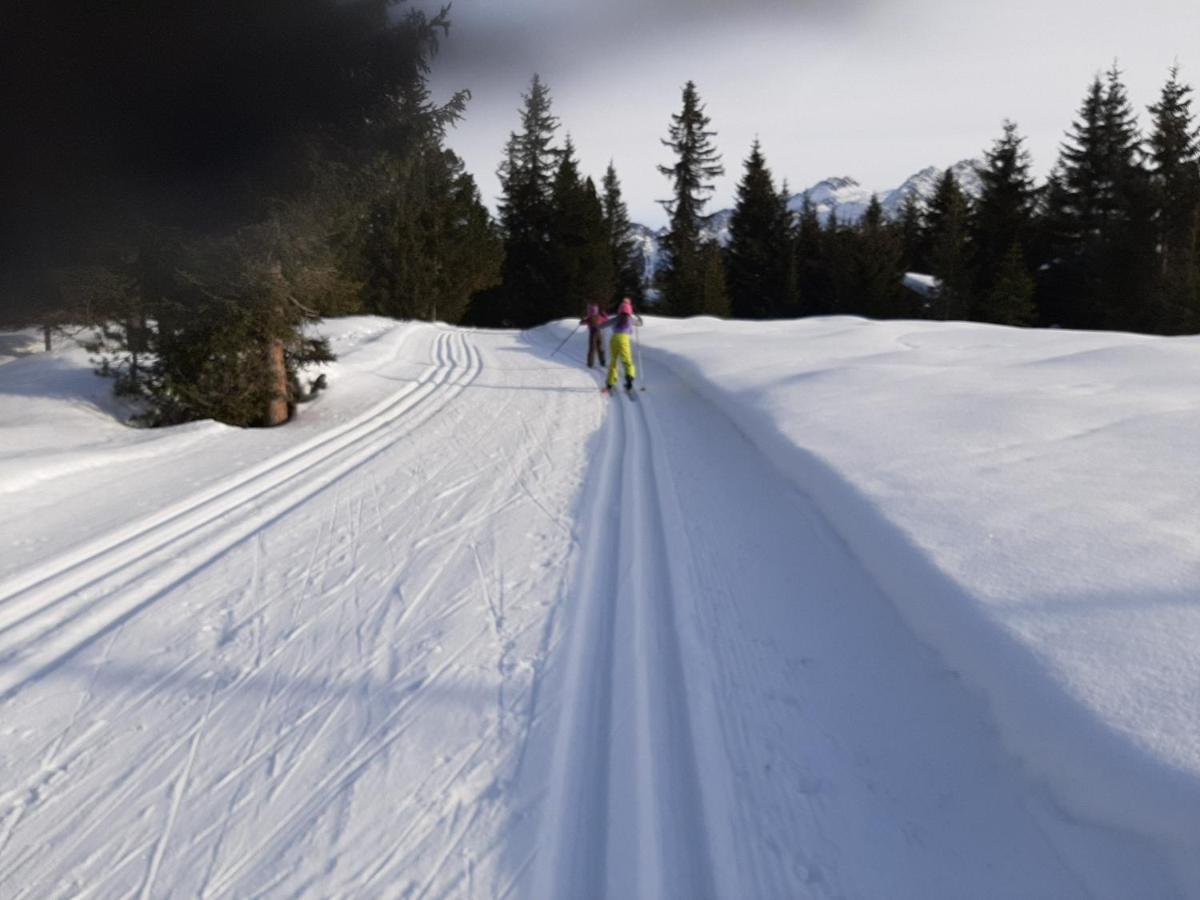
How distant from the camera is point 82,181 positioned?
3438 millimetres

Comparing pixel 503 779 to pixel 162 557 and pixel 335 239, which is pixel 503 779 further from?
pixel 335 239

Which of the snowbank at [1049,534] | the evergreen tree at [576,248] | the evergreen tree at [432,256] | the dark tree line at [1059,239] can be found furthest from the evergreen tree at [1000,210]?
the snowbank at [1049,534]

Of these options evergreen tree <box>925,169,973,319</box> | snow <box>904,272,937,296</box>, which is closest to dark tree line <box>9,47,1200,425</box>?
evergreen tree <box>925,169,973,319</box>

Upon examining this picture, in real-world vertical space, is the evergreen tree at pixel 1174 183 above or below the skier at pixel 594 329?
above

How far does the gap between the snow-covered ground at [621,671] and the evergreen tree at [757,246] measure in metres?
42.8

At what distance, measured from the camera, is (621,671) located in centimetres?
364

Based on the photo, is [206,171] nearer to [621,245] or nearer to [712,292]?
[712,292]

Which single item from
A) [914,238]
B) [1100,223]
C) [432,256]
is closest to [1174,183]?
[1100,223]

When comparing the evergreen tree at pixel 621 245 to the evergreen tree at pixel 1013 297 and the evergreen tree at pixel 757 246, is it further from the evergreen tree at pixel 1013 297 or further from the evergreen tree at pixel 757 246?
the evergreen tree at pixel 1013 297

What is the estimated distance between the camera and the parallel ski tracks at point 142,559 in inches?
156

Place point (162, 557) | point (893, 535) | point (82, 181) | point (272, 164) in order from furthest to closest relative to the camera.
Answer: point (272, 164) < point (162, 557) < point (893, 535) < point (82, 181)

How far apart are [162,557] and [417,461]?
310 centimetres

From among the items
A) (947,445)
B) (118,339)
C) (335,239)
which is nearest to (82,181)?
(947,445)

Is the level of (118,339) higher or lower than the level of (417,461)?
higher
